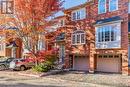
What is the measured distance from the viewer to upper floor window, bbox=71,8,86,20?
3444 cm

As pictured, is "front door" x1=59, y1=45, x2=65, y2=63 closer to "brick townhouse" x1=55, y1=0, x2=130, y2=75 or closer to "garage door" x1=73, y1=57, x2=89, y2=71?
"brick townhouse" x1=55, y1=0, x2=130, y2=75

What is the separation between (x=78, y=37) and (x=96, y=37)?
3442 mm

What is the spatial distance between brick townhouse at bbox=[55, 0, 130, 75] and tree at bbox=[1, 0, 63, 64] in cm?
383

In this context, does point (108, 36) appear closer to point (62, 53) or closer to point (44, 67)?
point (44, 67)

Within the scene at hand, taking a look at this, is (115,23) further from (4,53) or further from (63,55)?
(4,53)

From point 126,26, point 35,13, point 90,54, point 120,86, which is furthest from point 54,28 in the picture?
point 120,86

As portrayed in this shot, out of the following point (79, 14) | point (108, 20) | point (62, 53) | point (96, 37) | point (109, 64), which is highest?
point (79, 14)

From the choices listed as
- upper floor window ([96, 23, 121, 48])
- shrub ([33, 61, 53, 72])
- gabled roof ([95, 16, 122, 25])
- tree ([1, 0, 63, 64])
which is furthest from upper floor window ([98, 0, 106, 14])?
shrub ([33, 61, 53, 72])

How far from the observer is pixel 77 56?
122 feet

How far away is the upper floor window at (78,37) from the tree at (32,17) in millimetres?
4942

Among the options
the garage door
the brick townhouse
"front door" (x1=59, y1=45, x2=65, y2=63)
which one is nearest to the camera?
the brick townhouse

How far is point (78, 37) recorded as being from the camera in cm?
3488

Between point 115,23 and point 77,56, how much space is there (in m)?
9.41

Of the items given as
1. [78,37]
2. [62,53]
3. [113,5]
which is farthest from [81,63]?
[113,5]
